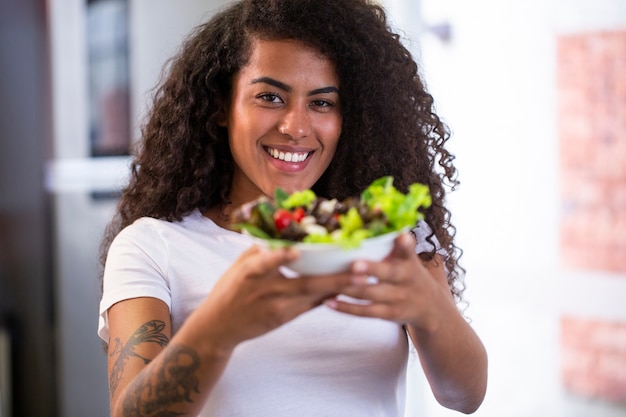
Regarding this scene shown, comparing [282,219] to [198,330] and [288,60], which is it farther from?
[288,60]

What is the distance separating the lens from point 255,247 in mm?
978

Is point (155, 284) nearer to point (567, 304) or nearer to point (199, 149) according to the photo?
point (199, 149)

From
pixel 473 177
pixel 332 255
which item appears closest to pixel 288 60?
pixel 332 255

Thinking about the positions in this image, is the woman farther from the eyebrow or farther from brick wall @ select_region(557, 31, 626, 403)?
brick wall @ select_region(557, 31, 626, 403)

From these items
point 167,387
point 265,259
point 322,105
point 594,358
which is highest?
point 322,105

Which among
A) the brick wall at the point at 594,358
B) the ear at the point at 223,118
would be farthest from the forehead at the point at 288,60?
the brick wall at the point at 594,358

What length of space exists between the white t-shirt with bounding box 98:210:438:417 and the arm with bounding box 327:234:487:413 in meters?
0.12

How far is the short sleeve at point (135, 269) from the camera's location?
1.31 metres

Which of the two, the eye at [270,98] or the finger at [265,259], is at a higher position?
the eye at [270,98]

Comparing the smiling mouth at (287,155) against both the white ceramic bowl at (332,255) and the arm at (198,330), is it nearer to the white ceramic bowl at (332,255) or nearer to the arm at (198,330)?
the arm at (198,330)

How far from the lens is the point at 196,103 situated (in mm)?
1518

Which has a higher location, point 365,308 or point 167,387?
point 365,308

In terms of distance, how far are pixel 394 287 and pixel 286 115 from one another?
0.48 meters

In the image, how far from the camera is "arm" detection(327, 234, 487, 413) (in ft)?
3.18
